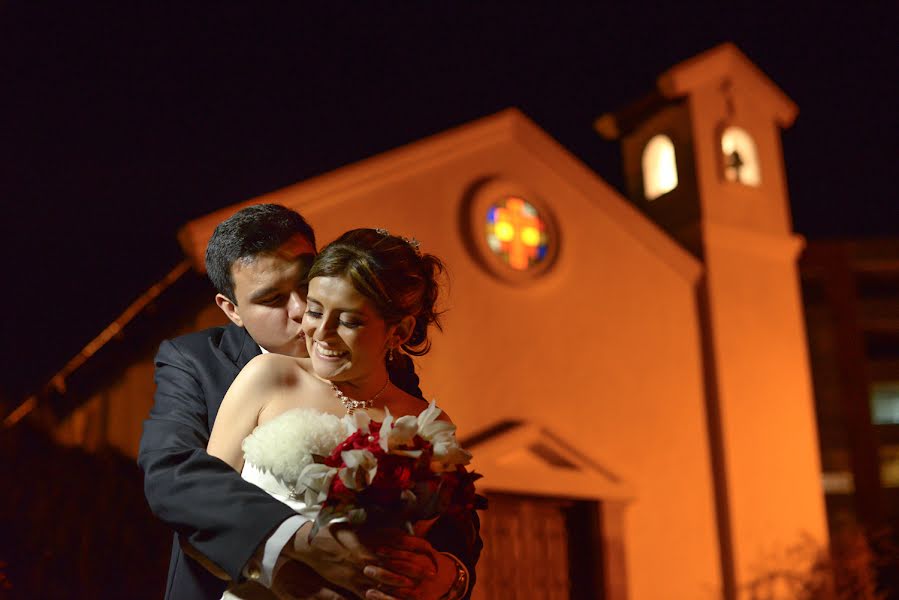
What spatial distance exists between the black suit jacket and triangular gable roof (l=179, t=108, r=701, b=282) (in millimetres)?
5340

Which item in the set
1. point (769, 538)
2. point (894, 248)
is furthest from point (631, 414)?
point (894, 248)

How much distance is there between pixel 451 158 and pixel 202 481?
315 inches

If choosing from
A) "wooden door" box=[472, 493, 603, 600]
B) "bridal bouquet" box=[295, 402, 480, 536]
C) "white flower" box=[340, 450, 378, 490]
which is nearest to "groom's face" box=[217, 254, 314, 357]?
"bridal bouquet" box=[295, 402, 480, 536]

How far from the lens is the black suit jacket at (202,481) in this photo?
2.40 meters

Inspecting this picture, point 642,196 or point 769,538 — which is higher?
point 642,196

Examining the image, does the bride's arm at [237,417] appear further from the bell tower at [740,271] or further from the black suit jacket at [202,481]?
the bell tower at [740,271]

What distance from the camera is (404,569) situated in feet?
7.78

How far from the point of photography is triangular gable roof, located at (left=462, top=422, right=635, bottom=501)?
9320 mm

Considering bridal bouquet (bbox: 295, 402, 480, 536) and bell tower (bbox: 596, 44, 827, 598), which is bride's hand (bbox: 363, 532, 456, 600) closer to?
→ bridal bouquet (bbox: 295, 402, 480, 536)

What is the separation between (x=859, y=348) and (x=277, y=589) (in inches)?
469

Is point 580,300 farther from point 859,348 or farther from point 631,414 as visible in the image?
point 859,348

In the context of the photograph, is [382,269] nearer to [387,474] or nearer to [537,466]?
[387,474]

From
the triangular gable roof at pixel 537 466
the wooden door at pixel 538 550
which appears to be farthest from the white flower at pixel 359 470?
the wooden door at pixel 538 550

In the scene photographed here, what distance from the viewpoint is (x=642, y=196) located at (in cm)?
1270
